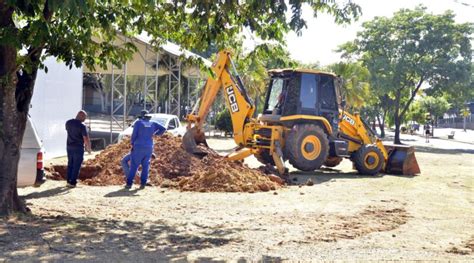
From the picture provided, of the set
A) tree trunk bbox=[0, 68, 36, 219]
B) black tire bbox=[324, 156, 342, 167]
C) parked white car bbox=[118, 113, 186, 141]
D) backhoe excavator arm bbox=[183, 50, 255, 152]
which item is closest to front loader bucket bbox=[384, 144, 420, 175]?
black tire bbox=[324, 156, 342, 167]

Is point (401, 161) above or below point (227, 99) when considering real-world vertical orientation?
below

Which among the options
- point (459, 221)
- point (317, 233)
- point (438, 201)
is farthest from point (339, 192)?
point (317, 233)

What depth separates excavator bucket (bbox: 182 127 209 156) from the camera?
16.5m

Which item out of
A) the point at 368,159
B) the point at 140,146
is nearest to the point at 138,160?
the point at 140,146

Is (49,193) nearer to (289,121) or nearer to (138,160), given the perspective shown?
(138,160)

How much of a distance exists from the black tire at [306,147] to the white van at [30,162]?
779 cm

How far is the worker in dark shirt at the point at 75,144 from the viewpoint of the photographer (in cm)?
1332

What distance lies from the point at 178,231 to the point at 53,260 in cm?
238

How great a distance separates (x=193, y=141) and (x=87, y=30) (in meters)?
8.05

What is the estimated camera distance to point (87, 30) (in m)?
8.82

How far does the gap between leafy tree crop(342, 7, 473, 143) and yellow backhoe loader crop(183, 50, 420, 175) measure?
21722 millimetres

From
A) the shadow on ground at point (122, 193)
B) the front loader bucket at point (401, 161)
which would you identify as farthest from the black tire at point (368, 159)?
the shadow on ground at point (122, 193)

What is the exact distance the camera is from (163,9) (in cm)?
1106

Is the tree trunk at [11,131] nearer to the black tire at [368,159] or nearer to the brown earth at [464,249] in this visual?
the brown earth at [464,249]
